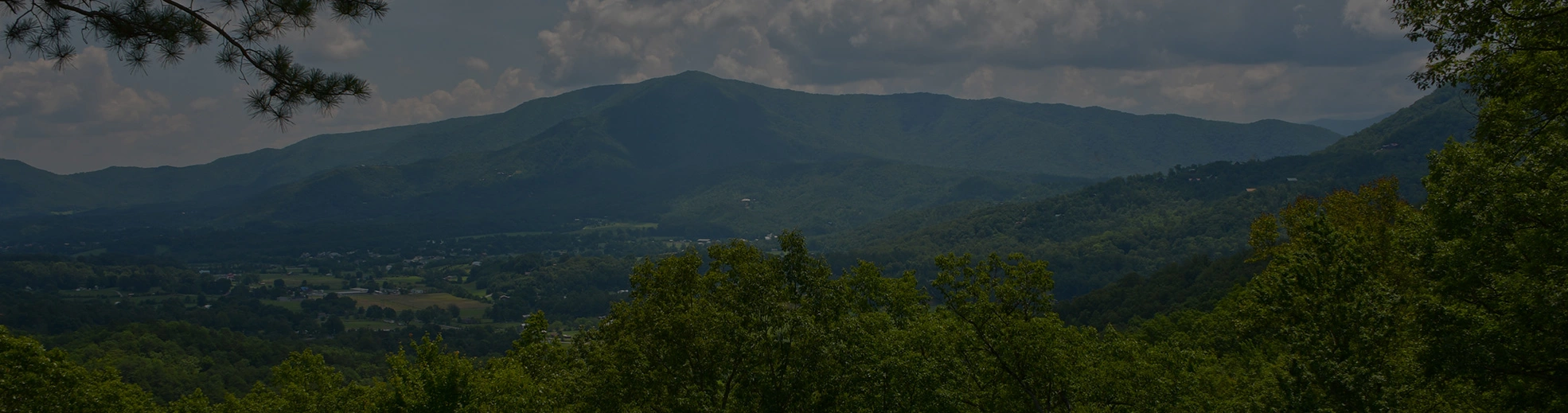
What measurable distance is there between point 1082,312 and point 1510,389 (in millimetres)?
88367

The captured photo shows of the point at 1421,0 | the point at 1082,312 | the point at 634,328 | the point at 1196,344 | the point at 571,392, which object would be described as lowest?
the point at 1082,312

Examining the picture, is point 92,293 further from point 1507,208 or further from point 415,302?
point 1507,208

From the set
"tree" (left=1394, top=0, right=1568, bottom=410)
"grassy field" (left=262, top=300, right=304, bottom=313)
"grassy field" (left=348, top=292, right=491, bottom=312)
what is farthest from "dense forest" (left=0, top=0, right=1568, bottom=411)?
"grassy field" (left=262, top=300, right=304, bottom=313)

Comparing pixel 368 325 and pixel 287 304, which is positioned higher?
pixel 287 304

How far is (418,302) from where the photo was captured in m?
175

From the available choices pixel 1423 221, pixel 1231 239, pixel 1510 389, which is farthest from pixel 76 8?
pixel 1231 239

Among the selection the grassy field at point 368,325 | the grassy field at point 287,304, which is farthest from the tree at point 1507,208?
the grassy field at point 287,304

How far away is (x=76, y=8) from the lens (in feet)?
36.2

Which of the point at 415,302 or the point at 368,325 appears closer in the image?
the point at 368,325

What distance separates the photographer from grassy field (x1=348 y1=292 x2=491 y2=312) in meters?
170

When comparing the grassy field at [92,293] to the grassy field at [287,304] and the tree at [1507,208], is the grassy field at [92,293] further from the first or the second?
the tree at [1507,208]

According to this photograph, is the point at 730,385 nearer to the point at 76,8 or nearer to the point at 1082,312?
the point at 76,8

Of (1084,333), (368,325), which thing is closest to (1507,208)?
(1084,333)

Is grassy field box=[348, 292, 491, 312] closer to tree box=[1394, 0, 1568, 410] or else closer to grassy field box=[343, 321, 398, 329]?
grassy field box=[343, 321, 398, 329]
